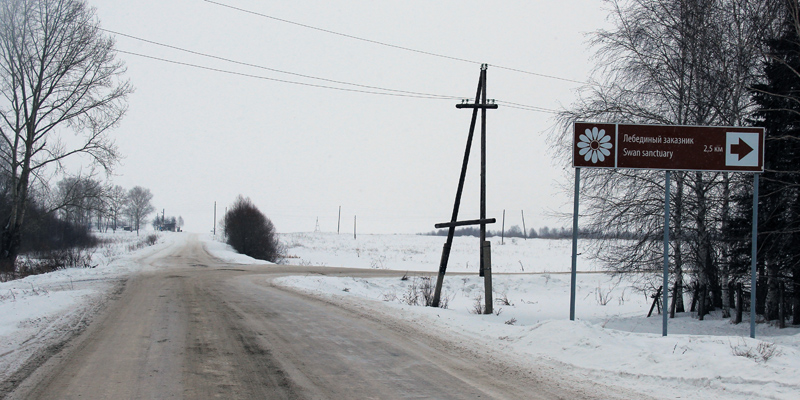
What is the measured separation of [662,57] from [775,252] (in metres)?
6.27

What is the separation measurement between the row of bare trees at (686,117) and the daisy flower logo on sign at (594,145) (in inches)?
224

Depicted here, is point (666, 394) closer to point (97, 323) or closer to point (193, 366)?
point (193, 366)

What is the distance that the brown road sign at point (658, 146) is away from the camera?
382 inches

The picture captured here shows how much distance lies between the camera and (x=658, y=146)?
32.2ft

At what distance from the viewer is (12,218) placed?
74.4 feet

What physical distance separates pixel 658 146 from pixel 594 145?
117 cm

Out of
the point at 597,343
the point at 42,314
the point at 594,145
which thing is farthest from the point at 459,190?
the point at 42,314

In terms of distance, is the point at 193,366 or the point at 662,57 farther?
the point at 662,57

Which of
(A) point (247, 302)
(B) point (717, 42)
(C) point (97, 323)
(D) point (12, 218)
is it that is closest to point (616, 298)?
(B) point (717, 42)

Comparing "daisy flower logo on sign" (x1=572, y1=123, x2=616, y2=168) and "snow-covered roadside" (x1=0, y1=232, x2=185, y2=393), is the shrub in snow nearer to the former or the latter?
"snow-covered roadside" (x1=0, y1=232, x2=185, y2=393)

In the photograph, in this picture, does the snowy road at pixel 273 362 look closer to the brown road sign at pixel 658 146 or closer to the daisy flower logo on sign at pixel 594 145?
the daisy flower logo on sign at pixel 594 145

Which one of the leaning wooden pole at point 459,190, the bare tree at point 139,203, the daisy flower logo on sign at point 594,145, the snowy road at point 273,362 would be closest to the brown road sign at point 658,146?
the daisy flower logo on sign at point 594,145

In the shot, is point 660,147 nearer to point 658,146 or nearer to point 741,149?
point 658,146

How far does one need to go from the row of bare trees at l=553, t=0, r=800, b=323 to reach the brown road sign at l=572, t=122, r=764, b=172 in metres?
4.59
